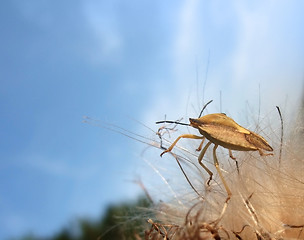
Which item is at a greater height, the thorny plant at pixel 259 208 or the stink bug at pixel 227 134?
the stink bug at pixel 227 134

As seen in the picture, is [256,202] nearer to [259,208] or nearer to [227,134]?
[259,208]

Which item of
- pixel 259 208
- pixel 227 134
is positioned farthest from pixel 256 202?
pixel 227 134

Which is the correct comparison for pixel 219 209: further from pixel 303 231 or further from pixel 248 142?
pixel 248 142

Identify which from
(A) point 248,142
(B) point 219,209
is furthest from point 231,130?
(B) point 219,209

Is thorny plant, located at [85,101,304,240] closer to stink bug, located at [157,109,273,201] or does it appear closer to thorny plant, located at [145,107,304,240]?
thorny plant, located at [145,107,304,240]

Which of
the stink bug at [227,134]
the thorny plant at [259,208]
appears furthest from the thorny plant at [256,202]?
the stink bug at [227,134]

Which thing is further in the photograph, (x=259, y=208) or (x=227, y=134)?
(x=259, y=208)

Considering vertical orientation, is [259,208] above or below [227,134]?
below

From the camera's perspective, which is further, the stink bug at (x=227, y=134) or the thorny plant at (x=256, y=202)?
the thorny plant at (x=256, y=202)

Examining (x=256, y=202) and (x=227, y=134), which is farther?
(x=256, y=202)

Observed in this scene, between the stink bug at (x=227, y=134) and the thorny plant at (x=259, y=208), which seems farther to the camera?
the thorny plant at (x=259, y=208)

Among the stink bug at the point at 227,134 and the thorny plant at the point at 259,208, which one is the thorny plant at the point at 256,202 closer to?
the thorny plant at the point at 259,208
